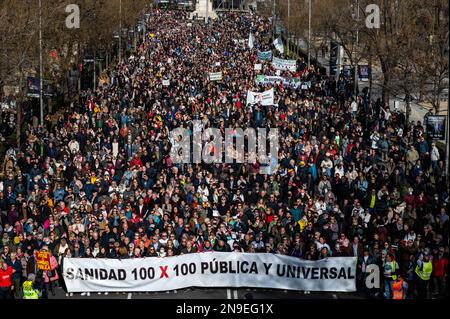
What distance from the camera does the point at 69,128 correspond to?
1255 inches

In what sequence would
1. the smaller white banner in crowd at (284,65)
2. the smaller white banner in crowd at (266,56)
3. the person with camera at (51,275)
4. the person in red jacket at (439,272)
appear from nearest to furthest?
1. the person in red jacket at (439,272)
2. the person with camera at (51,275)
3. the smaller white banner in crowd at (284,65)
4. the smaller white banner in crowd at (266,56)

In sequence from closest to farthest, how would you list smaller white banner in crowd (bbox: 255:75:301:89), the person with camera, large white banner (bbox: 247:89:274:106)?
the person with camera → large white banner (bbox: 247:89:274:106) → smaller white banner in crowd (bbox: 255:75:301:89)

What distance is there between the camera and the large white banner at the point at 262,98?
3634cm

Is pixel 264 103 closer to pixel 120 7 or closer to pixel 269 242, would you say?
pixel 269 242

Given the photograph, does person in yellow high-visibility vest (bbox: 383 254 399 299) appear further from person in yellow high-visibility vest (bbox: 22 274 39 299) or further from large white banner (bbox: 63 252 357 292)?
person in yellow high-visibility vest (bbox: 22 274 39 299)

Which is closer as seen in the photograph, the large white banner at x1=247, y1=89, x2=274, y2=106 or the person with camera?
the person with camera

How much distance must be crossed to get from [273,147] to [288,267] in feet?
35.1

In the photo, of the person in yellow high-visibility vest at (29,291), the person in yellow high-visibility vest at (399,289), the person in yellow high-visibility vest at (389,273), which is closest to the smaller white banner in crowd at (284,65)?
the person in yellow high-visibility vest at (389,273)

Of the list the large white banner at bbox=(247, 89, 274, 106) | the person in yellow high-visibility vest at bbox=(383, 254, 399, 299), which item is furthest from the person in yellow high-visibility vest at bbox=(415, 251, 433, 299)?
the large white banner at bbox=(247, 89, 274, 106)

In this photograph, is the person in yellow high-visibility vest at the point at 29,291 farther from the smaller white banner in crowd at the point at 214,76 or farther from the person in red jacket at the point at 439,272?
the smaller white banner in crowd at the point at 214,76

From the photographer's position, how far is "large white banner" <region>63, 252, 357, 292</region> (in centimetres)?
1852

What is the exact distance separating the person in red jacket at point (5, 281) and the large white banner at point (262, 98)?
19.4 metres

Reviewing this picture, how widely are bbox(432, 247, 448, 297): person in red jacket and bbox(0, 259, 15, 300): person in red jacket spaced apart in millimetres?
8146

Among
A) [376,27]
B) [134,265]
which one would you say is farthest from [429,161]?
[376,27]
